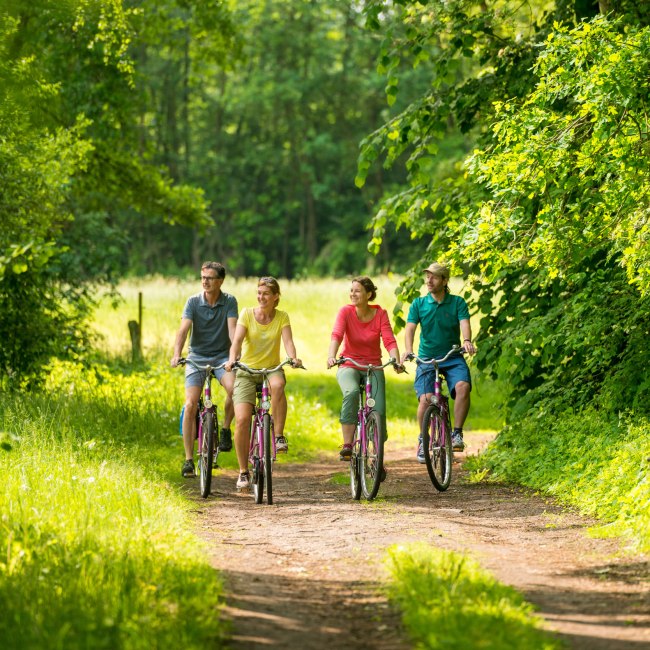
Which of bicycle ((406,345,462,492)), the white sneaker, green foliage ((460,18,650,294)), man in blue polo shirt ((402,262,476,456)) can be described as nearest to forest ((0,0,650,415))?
green foliage ((460,18,650,294))

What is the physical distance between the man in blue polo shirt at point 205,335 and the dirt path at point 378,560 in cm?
81

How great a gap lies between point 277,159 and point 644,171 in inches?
2251

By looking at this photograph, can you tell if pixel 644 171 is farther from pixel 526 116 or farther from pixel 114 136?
pixel 114 136

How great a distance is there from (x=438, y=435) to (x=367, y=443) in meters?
0.90

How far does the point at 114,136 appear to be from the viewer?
2075 cm

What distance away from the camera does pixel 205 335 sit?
11.0 m

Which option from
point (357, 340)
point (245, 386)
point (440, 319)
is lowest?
point (245, 386)

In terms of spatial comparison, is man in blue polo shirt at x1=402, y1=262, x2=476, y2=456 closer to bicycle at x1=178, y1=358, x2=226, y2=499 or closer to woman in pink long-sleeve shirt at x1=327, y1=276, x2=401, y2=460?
woman in pink long-sleeve shirt at x1=327, y1=276, x2=401, y2=460

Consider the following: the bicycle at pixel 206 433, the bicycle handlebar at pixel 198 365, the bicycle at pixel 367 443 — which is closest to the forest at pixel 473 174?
the bicycle at pixel 367 443

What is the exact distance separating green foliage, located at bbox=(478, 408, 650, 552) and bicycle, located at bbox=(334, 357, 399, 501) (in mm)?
1640

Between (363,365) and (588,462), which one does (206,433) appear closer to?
(363,365)

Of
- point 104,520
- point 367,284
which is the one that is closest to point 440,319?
point 367,284

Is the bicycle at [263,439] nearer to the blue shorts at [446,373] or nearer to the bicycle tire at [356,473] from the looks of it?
the bicycle tire at [356,473]

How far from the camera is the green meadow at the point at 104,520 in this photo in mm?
5180
